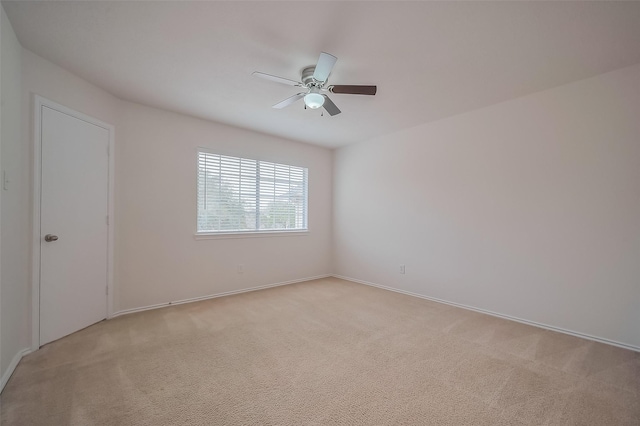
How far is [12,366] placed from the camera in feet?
6.61

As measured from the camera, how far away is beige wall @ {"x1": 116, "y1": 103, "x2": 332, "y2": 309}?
10.6 ft

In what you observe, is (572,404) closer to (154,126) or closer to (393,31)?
(393,31)

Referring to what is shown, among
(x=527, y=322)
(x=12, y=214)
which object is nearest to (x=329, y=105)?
(x=12, y=214)

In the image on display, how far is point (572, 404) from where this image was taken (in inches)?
67.9

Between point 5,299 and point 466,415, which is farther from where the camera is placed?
point 5,299

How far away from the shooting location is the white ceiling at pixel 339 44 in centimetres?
181

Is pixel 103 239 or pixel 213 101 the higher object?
pixel 213 101

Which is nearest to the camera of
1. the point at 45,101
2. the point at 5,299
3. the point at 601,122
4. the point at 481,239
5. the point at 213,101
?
the point at 5,299

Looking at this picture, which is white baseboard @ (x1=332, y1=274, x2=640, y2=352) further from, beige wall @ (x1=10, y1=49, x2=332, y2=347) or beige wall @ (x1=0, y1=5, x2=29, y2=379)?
beige wall @ (x1=0, y1=5, x2=29, y2=379)

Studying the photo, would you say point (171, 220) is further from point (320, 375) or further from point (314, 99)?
point (320, 375)

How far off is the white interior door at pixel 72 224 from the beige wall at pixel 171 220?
22 centimetres

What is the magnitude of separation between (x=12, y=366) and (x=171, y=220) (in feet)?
6.23

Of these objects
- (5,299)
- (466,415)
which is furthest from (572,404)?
(5,299)

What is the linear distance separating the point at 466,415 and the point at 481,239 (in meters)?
2.31
